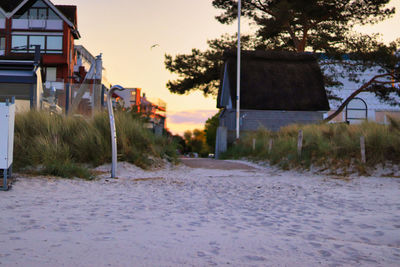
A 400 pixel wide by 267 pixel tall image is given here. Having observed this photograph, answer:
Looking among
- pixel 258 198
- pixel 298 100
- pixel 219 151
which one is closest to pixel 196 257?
pixel 258 198

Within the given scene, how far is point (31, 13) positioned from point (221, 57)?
714 inches

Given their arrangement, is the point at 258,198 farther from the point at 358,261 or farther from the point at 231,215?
the point at 358,261

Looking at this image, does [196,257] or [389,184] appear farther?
[389,184]

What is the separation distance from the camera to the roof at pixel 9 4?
38897 mm

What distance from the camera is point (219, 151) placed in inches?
995

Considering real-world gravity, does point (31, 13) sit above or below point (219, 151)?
above

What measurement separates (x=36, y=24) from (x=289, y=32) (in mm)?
21856

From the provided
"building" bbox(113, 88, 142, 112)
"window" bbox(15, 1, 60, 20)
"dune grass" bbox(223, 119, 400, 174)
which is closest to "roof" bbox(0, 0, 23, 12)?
"window" bbox(15, 1, 60, 20)

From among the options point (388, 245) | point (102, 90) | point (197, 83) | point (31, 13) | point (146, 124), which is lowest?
point (388, 245)

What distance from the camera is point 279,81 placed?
30625mm

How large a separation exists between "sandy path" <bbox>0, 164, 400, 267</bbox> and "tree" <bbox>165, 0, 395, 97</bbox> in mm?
24379

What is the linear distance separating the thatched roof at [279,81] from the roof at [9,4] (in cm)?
2099

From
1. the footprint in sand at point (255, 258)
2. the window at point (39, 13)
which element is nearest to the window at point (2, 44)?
the window at point (39, 13)

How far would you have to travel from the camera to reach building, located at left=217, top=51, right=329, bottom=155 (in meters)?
29.6
